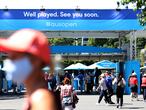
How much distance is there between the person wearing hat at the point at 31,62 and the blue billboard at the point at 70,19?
28.5 metres

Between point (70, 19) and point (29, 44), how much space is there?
29.1 m

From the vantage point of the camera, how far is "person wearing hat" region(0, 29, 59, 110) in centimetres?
210

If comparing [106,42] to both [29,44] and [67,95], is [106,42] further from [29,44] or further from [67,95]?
[29,44]

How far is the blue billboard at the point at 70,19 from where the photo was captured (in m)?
30.7

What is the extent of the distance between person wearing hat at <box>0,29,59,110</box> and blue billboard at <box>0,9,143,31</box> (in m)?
28.5

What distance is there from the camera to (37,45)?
211cm

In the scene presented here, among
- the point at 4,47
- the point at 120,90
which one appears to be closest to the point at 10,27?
the point at 120,90

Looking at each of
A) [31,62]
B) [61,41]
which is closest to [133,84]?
[31,62]

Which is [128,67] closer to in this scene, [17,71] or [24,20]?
[24,20]

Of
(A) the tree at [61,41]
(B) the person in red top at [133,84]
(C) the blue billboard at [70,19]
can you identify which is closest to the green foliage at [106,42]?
(A) the tree at [61,41]

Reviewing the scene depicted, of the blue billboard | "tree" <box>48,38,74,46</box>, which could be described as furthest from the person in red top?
"tree" <box>48,38,74,46</box>

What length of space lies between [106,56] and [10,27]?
778 inches

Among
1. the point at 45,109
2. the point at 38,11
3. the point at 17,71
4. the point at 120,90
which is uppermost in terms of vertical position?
the point at 38,11

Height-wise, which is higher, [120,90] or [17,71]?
[17,71]
